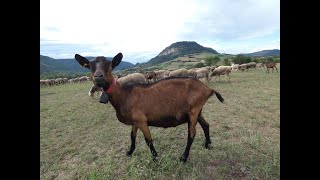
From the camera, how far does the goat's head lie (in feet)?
16.9

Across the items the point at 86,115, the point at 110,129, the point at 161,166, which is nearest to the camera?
the point at 161,166

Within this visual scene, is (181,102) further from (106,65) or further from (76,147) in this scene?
(76,147)

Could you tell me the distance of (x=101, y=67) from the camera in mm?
5242

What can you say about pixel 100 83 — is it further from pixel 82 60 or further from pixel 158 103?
pixel 158 103

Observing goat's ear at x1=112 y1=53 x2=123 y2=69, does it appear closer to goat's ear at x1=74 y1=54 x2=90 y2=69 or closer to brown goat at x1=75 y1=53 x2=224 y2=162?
brown goat at x1=75 y1=53 x2=224 y2=162

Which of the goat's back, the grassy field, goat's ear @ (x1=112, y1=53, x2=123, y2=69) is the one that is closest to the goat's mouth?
goat's ear @ (x1=112, y1=53, x2=123, y2=69)

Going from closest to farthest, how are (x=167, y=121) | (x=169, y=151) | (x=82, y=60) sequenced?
1. (x=82, y=60)
2. (x=167, y=121)
3. (x=169, y=151)

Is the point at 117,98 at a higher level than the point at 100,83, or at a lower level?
lower

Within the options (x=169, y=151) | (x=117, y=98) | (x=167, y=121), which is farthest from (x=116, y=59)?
(x=169, y=151)

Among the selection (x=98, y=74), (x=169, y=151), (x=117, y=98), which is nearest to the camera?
(x=98, y=74)
